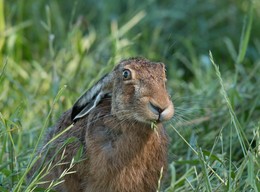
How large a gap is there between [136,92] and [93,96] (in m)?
0.45

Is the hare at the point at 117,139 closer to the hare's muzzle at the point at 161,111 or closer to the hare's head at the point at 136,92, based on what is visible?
the hare's head at the point at 136,92

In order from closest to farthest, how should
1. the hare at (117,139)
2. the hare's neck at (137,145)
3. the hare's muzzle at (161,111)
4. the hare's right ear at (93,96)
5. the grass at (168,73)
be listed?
the hare's muzzle at (161,111), the hare at (117,139), the hare's neck at (137,145), the hare's right ear at (93,96), the grass at (168,73)

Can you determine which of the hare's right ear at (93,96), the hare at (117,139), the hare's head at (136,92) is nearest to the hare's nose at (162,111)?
the hare's head at (136,92)

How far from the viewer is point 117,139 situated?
4.40 m

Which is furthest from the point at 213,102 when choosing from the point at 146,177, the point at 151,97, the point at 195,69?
the point at 151,97

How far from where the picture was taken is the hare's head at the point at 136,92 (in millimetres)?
3975

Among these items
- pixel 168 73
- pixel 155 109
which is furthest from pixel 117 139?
pixel 168 73

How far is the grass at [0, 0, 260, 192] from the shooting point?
460 centimetres

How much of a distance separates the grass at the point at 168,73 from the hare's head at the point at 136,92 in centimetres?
25

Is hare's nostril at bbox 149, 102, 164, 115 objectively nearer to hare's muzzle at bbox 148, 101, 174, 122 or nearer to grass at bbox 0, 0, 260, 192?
hare's muzzle at bbox 148, 101, 174, 122

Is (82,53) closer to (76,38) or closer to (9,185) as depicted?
(76,38)

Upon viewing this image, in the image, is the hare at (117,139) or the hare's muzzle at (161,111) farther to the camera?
the hare at (117,139)

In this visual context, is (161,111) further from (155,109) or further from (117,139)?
(117,139)

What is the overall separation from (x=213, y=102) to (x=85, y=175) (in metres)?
1.88
